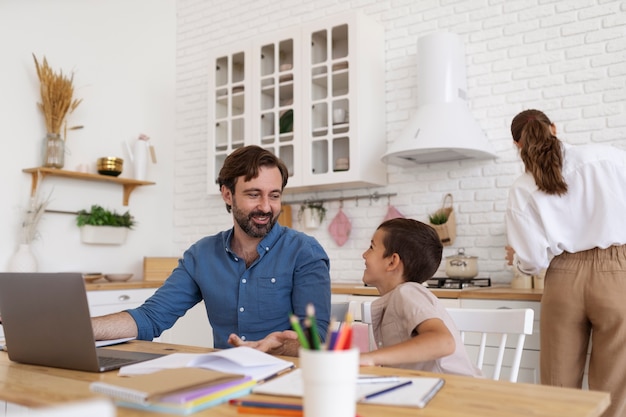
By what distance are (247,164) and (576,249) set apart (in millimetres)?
1366

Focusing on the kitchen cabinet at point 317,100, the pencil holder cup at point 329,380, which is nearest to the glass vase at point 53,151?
the kitchen cabinet at point 317,100

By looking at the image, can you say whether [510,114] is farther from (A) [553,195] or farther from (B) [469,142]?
(A) [553,195]

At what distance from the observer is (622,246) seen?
2.35 m

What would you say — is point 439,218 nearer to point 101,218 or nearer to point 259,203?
point 259,203

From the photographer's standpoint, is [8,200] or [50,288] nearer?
[50,288]

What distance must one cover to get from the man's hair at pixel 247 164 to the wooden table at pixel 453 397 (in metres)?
0.86

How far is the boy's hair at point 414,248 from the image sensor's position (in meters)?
1.71

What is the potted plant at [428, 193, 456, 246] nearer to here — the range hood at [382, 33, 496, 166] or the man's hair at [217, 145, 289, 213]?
the range hood at [382, 33, 496, 166]

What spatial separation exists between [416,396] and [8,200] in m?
3.53

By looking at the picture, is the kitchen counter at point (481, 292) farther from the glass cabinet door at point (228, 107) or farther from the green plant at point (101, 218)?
the green plant at point (101, 218)

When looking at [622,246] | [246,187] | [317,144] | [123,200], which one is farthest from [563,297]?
[123,200]

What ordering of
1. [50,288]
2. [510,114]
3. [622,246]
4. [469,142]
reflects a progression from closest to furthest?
1. [50,288]
2. [622,246]
3. [469,142]
4. [510,114]

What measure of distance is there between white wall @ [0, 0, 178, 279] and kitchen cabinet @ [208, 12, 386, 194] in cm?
86

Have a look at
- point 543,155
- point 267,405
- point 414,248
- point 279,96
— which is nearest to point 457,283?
point 543,155
